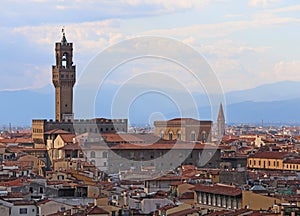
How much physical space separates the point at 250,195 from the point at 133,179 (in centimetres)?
1580

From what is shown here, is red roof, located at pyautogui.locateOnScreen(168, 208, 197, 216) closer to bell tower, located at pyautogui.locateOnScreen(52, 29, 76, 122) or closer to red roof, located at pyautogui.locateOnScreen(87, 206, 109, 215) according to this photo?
red roof, located at pyautogui.locateOnScreen(87, 206, 109, 215)

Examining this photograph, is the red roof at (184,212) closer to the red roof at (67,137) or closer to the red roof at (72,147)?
the red roof at (72,147)

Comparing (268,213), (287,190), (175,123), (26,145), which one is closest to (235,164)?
(175,123)

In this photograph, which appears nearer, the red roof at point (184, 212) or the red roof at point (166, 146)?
the red roof at point (184, 212)

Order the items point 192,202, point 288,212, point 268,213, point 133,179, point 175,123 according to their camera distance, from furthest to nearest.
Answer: point 175,123 → point 133,179 → point 192,202 → point 268,213 → point 288,212

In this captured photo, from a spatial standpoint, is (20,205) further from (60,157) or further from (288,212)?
(60,157)

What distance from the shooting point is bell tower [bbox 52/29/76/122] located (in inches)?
3479

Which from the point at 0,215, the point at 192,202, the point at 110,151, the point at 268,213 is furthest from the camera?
the point at 110,151

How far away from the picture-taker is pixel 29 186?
4028 centimetres

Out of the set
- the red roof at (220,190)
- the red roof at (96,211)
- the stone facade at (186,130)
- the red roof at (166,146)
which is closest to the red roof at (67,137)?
the red roof at (166,146)

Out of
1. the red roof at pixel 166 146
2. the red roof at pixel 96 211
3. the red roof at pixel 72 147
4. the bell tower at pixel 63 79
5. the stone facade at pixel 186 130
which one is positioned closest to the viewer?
the red roof at pixel 96 211

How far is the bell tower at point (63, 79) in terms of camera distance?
88375mm

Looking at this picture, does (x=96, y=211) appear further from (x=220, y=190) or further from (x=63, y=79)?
(x=63, y=79)

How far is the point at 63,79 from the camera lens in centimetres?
8888
